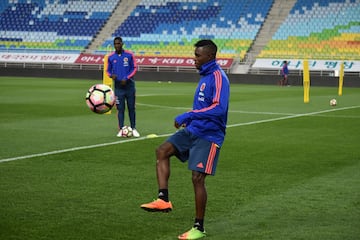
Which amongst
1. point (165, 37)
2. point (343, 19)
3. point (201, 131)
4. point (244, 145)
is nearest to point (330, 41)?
point (343, 19)

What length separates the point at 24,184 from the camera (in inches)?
380

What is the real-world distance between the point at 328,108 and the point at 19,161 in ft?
50.9

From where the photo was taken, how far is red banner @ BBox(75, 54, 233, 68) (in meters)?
50.7

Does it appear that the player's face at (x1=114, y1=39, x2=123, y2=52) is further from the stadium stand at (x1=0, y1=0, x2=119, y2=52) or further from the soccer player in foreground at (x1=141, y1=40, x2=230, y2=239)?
the stadium stand at (x1=0, y1=0, x2=119, y2=52)

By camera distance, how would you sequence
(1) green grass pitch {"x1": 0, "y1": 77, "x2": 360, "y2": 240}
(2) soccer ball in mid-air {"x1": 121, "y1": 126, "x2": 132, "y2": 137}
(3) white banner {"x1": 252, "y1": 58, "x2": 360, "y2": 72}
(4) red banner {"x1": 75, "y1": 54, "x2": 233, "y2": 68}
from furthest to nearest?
(4) red banner {"x1": 75, "y1": 54, "x2": 233, "y2": 68} < (3) white banner {"x1": 252, "y1": 58, "x2": 360, "y2": 72} < (2) soccer ball in mid-air {"x1": 121, "y1": 126, "x2": 132, "y2": 137} < (1) green grass pitch {"x1": 0, "y1": 77, "x2": 360, "y2": 240}

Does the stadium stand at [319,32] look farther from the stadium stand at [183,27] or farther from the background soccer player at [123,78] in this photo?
the background soccer player at [123,78]

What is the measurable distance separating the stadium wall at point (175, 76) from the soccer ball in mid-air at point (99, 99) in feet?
107

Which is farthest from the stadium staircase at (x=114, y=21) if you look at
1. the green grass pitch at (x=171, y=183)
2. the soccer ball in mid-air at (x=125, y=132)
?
the soccer ball in mid-air at (x=125, y=132)

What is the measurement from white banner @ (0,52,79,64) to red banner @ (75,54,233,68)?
0.83 m

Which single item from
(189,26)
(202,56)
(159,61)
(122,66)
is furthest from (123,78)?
(189,26)

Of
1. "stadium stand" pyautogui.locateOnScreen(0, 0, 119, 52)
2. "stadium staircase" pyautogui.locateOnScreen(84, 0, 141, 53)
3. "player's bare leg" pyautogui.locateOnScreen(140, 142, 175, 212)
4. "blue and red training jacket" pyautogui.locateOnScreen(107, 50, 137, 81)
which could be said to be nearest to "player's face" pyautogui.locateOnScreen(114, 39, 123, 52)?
"blue and red training jacket" pyautogui.locateOnScreen(107, 50, 137, 81)

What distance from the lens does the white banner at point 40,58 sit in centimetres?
5456

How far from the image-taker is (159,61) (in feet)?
172

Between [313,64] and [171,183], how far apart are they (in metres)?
40.1
